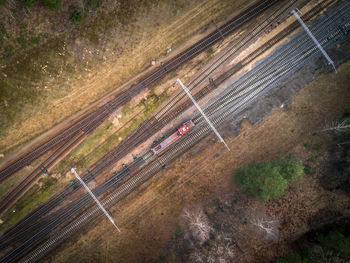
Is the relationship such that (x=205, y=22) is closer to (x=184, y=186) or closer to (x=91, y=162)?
(x=184, y=186)

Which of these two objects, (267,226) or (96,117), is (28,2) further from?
(267,226)

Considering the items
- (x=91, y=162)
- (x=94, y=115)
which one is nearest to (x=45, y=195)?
(x=91, y=162)

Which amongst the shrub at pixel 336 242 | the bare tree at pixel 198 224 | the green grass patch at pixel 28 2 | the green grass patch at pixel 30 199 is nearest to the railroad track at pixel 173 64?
the green grass patch at pixel 30 199

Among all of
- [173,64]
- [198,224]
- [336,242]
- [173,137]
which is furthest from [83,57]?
[336,242]

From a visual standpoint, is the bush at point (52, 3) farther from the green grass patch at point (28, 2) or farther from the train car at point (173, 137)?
the train car at point (173, 137)

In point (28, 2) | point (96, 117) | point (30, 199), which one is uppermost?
point (28, 2)

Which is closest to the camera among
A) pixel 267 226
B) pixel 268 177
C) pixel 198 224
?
pixel 268 177

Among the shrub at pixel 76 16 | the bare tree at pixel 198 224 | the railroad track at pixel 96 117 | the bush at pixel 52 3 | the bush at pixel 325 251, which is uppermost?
the bush at pixel 52 3
